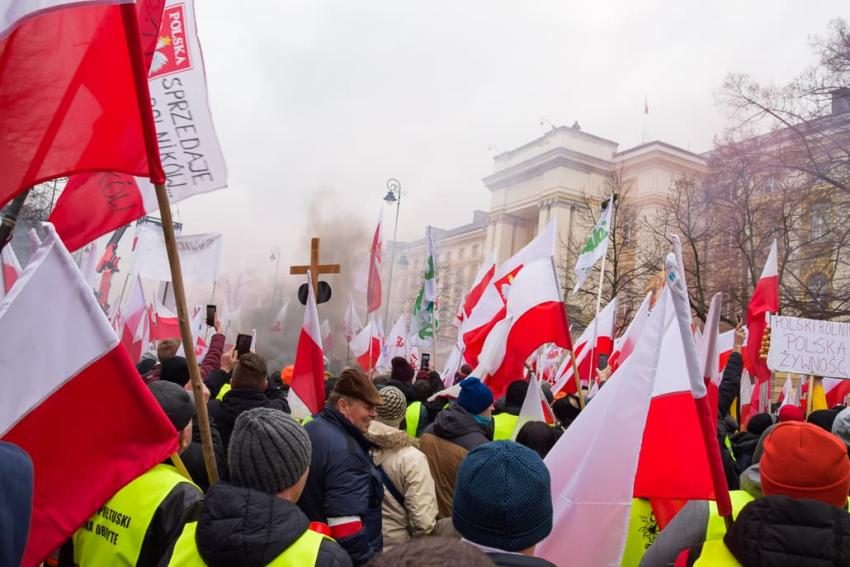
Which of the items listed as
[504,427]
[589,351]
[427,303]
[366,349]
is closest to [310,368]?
[504,427]

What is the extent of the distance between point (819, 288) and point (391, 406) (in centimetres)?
1484

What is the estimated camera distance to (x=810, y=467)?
1.98 metres

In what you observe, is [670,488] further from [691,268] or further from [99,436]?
[691,268]

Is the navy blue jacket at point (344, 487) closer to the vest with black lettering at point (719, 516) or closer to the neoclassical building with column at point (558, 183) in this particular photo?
the vest with black lettering at point (719, 516)

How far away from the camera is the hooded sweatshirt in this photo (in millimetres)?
1793

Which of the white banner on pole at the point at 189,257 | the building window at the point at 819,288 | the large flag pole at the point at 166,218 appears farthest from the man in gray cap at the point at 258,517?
the building window at the point at 819,288

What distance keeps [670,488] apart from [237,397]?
246cm

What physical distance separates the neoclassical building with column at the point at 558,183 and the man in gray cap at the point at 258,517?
37.3m

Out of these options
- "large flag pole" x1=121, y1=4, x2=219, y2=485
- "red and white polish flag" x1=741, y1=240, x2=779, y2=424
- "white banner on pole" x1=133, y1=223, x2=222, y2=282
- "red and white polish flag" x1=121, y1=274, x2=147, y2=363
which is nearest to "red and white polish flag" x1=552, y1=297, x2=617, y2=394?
"red and white polish flag" x1=741, y1=240, x2=779, y2=424

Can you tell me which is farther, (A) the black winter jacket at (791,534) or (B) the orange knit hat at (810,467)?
(B) the orange knit hat at (810,467)

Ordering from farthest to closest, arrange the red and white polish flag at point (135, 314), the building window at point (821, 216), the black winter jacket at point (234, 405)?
1. the building window at point (821, 216)
2. the red and white polish flag at point (135, 314)
3. the black winter jacket at point (234, 405)

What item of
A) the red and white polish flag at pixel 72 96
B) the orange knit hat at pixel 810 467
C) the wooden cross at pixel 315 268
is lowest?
the orange knit hat at pixel 810 467

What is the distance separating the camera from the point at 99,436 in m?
2.21

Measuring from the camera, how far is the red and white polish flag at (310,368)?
4.79 m
